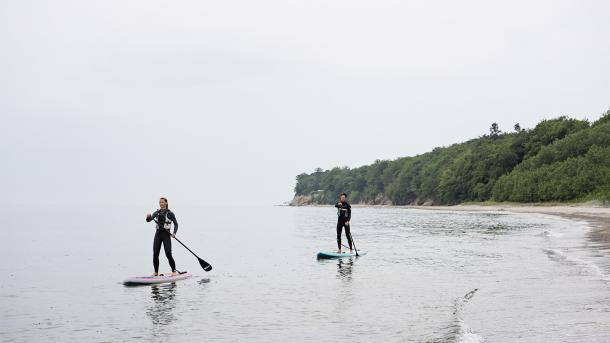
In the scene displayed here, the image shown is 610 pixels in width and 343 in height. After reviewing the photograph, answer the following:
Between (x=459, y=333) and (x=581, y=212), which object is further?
(x=581, y=212)

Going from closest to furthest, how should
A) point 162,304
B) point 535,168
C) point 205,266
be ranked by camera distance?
point 162,304, point 205,266, point 535,168

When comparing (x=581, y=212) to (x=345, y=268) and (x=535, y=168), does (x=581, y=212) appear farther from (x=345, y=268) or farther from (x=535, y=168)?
(x=345, y=268)

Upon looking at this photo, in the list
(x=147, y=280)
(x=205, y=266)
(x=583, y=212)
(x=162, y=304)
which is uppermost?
(x=583, y=212)

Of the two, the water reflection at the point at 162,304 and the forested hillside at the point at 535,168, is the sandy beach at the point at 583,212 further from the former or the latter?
the water reflection at the point at 162,304

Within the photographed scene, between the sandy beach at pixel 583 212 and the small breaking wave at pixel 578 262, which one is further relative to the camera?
the sandy beach at pixel 583 212

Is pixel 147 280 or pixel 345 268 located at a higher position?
pixel 147 280

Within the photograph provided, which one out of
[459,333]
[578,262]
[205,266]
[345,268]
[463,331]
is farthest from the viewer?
[345,268]

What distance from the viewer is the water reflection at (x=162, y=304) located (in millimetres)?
13594

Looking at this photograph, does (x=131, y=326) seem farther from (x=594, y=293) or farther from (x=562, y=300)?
(x=594, y=293)

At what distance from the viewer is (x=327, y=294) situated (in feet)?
55.2

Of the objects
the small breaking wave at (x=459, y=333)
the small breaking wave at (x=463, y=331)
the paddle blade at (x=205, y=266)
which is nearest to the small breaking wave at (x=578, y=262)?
the small breaking wave at (x=463, y=331)

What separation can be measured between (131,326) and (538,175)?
327 feet

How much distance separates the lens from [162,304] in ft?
51.5

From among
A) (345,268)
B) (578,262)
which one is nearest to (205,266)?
(345,268)
